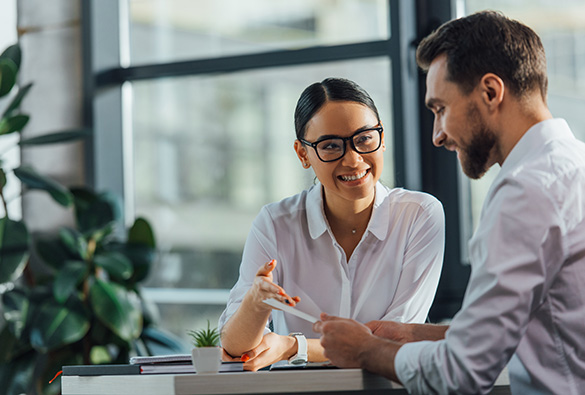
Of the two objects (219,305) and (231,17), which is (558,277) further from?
(231,17)

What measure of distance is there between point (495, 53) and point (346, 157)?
66cm

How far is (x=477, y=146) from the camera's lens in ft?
4.90

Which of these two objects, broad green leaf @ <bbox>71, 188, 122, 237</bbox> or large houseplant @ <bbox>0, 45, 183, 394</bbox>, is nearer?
large houseplant @ <bbox>0, 45, 183, 394</bbox>

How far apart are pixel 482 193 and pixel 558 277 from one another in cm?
206

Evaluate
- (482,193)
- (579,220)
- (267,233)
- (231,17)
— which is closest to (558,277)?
(579,220)

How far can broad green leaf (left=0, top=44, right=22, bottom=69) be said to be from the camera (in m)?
3.46

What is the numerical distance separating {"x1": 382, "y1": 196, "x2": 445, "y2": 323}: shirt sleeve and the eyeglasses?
0.87 feet

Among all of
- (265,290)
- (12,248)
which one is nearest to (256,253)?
(265,290)


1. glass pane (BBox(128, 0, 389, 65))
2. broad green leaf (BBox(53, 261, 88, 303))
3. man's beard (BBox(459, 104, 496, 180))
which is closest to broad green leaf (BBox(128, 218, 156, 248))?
broad green leaf (BBox(53, 261, 88, 303))

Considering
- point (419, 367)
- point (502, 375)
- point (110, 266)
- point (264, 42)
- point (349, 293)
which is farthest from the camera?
point (264, 42)

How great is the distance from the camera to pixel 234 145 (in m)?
3.87

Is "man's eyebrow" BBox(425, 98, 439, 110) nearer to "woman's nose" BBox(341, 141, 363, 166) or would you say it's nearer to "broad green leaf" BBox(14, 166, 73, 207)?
"woman's nose" BBox(341, 141, 363, 166)

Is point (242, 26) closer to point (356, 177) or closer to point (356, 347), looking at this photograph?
point (356, 177)

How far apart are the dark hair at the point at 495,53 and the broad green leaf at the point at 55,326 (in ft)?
7.42
